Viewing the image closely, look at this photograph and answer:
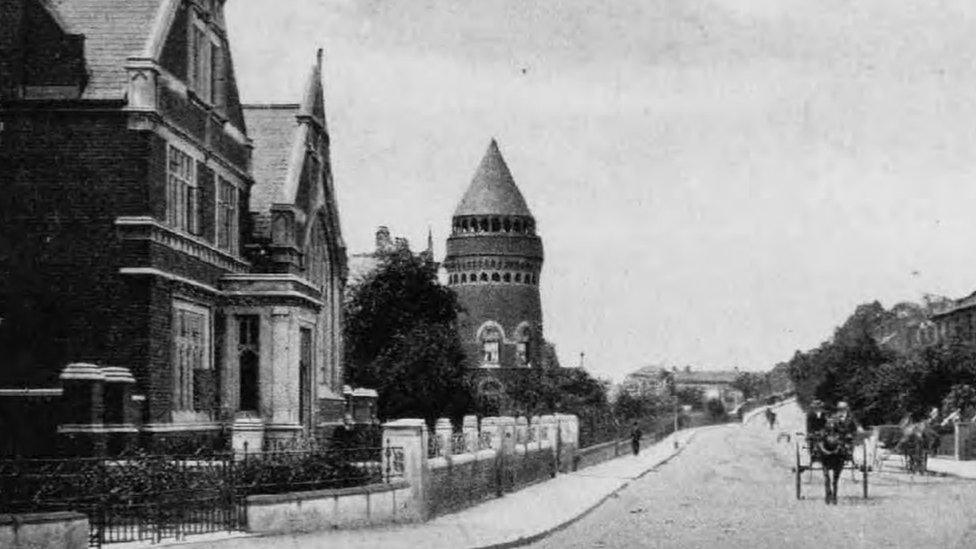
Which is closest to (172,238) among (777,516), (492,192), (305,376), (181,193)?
(181,193)

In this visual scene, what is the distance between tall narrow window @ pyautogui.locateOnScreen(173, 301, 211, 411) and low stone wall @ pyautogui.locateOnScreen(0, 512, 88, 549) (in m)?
15.2

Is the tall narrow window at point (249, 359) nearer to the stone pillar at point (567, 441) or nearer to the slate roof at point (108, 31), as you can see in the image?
the slate roof at point (108, 31)

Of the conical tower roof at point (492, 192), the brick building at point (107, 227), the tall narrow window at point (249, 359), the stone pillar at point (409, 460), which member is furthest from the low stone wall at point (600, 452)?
the conical tower roof at point (492, 192)

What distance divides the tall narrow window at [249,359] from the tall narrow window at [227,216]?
1.88 meters

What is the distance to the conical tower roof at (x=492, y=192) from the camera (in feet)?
333

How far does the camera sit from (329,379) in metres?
43.8

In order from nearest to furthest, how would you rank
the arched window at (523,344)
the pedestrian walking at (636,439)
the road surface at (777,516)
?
the road surface at (777,516), the pedestrian walking at (636,439), the arched window at (523,344)

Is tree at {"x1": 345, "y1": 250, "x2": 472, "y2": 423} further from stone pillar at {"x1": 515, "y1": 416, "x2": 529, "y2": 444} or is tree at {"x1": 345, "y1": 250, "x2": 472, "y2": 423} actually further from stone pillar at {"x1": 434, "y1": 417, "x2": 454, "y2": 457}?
stone pillar at {"x1": 434, "y1": 417, "x2": 454, "y2": 457}

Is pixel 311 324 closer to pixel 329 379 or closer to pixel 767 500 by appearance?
pixel 329 379

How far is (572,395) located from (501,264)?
10616 millimetres

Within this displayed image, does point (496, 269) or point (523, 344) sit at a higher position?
point (496, 269)

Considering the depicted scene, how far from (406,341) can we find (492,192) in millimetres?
33130

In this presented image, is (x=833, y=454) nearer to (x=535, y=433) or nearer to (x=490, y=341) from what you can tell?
(x=535, y=433)

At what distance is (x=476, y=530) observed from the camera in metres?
21.4
